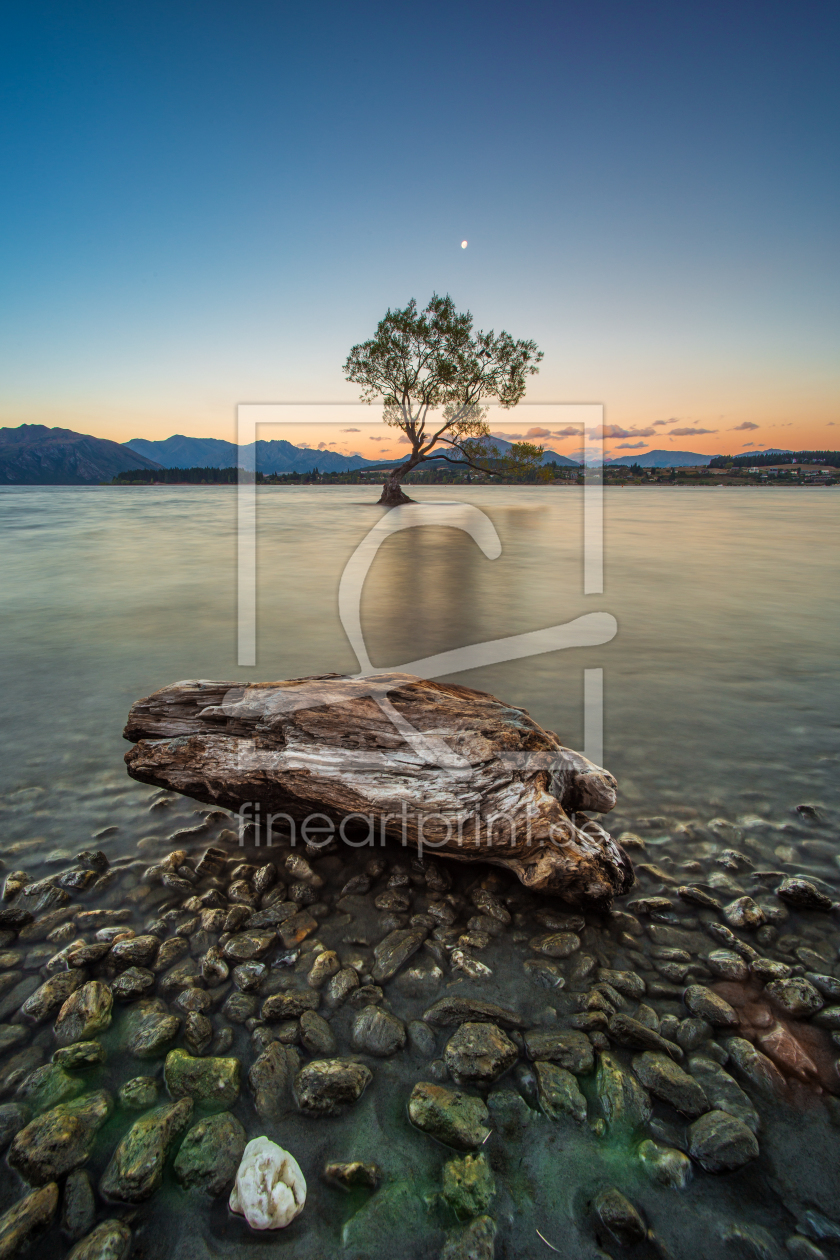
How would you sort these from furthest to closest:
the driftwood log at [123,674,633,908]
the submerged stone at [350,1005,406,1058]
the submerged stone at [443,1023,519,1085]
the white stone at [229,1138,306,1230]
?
the driftwood log at [123,674,633,908], the submerged stone at [350,1005,406,1058], the submerged stone at [443,1023,519,1085], the white stone at [229,1138,306,1230]

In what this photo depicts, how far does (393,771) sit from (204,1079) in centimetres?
151

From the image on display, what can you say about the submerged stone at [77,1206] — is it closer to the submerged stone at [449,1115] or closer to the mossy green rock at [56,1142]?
the mossy green rock at [56,1142]

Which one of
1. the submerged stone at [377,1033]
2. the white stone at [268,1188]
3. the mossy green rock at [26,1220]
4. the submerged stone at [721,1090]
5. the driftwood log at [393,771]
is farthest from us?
the driftwood log at [393,771]

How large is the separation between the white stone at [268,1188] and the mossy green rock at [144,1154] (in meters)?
0.25

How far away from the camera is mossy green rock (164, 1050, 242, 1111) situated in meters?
1.93

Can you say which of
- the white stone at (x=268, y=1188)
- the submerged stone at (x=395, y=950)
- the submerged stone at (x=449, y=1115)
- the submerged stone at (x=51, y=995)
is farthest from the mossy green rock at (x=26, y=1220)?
the submerged stone at (x=395, y=950)

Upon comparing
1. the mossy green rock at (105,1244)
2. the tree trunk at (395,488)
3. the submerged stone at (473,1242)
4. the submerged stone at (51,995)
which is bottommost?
the submerged stone at (473,1242)

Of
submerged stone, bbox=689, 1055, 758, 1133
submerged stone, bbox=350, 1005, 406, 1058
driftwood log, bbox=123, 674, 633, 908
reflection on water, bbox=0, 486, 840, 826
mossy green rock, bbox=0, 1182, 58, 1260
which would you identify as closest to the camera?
mossy green rock, bbox=0, 1182, 58, 1260

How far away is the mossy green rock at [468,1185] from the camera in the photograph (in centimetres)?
165

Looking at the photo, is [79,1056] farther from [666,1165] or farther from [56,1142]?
[666,1165]

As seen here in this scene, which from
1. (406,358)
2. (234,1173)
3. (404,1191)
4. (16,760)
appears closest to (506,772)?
(404,1191)

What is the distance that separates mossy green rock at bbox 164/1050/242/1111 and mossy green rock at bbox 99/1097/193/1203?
0.06 meters

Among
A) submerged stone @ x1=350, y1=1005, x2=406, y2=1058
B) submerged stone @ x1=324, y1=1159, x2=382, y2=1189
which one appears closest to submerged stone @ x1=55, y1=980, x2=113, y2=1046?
submerged stone @ x1=350, y1=1005, x2=406, y2=1058

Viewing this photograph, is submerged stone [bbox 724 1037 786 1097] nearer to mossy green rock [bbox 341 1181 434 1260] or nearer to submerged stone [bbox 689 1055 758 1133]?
submerged stone [bbox 689 1055 758 1133]
